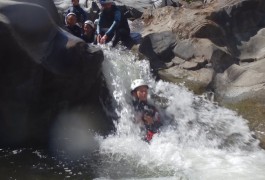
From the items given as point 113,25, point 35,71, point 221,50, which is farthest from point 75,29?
point 221,50

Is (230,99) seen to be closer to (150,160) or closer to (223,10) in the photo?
(150,160)

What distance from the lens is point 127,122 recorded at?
25.1ft

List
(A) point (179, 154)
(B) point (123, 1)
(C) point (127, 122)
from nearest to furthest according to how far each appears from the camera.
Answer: (A) point (179, 154) < (C) point (127, 122) < (B) point (123, 1)

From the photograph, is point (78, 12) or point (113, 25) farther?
point (78, 12)

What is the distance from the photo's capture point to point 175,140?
705cm

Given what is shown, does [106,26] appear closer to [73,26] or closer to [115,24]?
[115,24]

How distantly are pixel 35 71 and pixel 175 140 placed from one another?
105 inches

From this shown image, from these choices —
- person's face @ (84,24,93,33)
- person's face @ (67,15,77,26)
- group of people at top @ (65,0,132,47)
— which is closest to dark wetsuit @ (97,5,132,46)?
group of people at top @ (65,0,132,47)

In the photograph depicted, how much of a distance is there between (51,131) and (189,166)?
2.51m

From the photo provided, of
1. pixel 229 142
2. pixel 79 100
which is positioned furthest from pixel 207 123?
pixel 79 100

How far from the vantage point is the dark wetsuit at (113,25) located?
10227 mm

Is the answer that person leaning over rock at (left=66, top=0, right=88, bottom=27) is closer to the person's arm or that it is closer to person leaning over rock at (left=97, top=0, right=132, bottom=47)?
person leaning over rock at (left=97, top=0, right=132, bottom=47)

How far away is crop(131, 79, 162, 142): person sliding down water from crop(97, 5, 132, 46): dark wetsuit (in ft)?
10.3

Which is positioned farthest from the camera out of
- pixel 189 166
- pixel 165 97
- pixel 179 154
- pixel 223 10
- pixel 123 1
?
pixel 123 1
